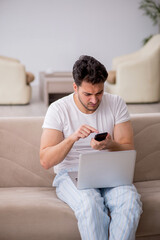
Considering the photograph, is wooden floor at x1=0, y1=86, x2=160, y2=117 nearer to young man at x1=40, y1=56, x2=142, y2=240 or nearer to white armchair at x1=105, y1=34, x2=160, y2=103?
white armchair at x1=105, y1=34, x2=160, y2=103

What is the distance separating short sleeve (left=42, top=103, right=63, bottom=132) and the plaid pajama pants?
0.30 m

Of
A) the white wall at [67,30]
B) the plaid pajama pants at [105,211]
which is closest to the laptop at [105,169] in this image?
the plaid pajama pants at [105,211]

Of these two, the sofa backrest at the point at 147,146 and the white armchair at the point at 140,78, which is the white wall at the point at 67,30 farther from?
the sofa backrest at the point at 147,146

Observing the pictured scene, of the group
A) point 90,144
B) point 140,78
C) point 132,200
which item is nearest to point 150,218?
point 132,200

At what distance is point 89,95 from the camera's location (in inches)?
84.5

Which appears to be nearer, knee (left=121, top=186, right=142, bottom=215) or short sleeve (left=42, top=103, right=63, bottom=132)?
knee (left=121, top=186, right=142, bottom=215)

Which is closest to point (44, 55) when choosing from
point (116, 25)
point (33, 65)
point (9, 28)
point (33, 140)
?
point (33, 65)

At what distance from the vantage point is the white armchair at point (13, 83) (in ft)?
19.9

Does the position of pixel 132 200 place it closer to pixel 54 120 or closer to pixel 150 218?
pixel 150 218

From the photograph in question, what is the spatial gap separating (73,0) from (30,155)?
6749 millimetres

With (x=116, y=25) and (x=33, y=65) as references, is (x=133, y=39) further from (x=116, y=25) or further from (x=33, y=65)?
(x=33, y=65)

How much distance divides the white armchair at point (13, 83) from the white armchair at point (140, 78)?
4.56 feet

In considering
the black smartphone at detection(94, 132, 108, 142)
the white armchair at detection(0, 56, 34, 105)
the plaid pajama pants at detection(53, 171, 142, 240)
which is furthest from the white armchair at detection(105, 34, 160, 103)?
the black smartphone at detection(94, 132, 108, 142)

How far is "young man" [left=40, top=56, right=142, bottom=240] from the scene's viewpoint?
193 cm
